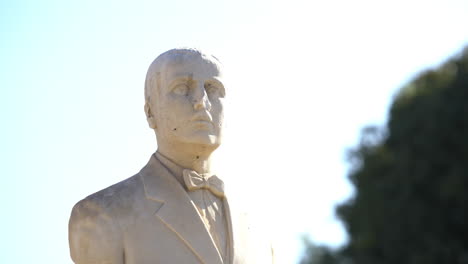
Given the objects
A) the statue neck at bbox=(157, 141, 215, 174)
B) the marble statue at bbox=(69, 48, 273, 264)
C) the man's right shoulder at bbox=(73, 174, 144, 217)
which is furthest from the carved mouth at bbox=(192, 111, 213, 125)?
the man's right shoulder at bbox=(73, 174, 144, 217)

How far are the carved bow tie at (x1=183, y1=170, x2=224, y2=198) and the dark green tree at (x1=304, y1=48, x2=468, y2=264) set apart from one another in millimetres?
12164

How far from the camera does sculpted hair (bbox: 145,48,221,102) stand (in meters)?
8.71

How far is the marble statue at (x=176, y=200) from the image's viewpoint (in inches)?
329

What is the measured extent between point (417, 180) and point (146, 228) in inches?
538

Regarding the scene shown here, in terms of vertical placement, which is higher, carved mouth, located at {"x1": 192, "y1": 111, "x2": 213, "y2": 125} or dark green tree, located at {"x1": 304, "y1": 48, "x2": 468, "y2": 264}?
dark green tree, located at {"x1": 304, "y1": 48, "x2": 468, "y2": 264}

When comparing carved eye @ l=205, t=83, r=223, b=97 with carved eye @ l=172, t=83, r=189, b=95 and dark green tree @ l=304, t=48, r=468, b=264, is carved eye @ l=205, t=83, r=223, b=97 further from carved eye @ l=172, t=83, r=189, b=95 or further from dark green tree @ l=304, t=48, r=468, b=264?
dark green tree @ l=304, t=48, r=468, b=264

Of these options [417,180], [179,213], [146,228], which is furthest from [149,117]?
[417,180]

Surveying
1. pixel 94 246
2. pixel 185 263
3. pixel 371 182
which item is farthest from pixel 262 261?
pixel 371 182

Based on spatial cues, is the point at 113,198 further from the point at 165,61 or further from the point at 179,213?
the point at 165,61

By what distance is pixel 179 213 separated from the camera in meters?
8.51

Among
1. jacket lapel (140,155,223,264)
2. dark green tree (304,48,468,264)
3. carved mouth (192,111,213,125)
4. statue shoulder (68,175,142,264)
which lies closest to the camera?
statue shoulder (68,175,142,264)

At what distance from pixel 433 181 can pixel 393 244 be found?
4.59 feet

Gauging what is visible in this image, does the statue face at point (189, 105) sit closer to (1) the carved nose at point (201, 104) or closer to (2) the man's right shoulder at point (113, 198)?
(1) the carved nose at point (201, 104)

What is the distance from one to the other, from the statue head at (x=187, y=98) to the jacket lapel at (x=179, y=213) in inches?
12.7
